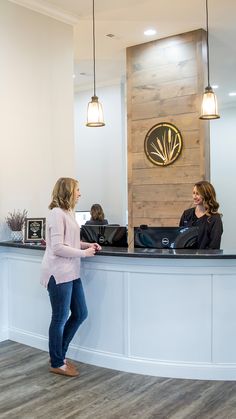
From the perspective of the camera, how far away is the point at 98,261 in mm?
3512

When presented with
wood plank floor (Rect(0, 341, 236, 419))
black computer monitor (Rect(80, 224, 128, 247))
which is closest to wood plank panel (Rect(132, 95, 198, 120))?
black computer monitor (Rect(80, 224, 128, 247))

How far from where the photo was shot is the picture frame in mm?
4145

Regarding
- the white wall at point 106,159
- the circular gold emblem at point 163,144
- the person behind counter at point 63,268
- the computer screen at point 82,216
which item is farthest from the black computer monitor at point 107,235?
the white wall at point 106,159

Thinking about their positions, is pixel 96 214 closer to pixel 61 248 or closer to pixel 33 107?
pixel 33 107

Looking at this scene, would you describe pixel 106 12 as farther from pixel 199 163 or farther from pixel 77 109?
pixel 77 109

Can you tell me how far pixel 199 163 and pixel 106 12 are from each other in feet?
6.55

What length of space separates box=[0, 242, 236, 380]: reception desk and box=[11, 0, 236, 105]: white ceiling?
2748 millimetres

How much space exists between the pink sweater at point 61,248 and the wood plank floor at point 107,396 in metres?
0.75

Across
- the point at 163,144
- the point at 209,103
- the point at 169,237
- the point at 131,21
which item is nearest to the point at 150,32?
the point at 131,21

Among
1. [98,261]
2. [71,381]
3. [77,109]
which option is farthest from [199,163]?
[77,109]

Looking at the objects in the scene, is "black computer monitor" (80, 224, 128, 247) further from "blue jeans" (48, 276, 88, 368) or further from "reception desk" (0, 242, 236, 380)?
"blue jeans" (48, 276, 88, 368)

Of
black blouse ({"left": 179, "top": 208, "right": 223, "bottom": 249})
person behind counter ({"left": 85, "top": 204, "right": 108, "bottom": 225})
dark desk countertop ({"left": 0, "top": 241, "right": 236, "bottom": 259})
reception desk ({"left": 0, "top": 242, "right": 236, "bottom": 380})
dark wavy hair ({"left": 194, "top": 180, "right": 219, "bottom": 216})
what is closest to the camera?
dark desk countertop ({"left": 0, "top": 241, "right": 236, "bottom": 259})

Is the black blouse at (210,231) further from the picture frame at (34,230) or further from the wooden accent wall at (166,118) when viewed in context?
the wooden accent wall at (166,118)

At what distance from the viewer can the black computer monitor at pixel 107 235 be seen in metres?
3.78
